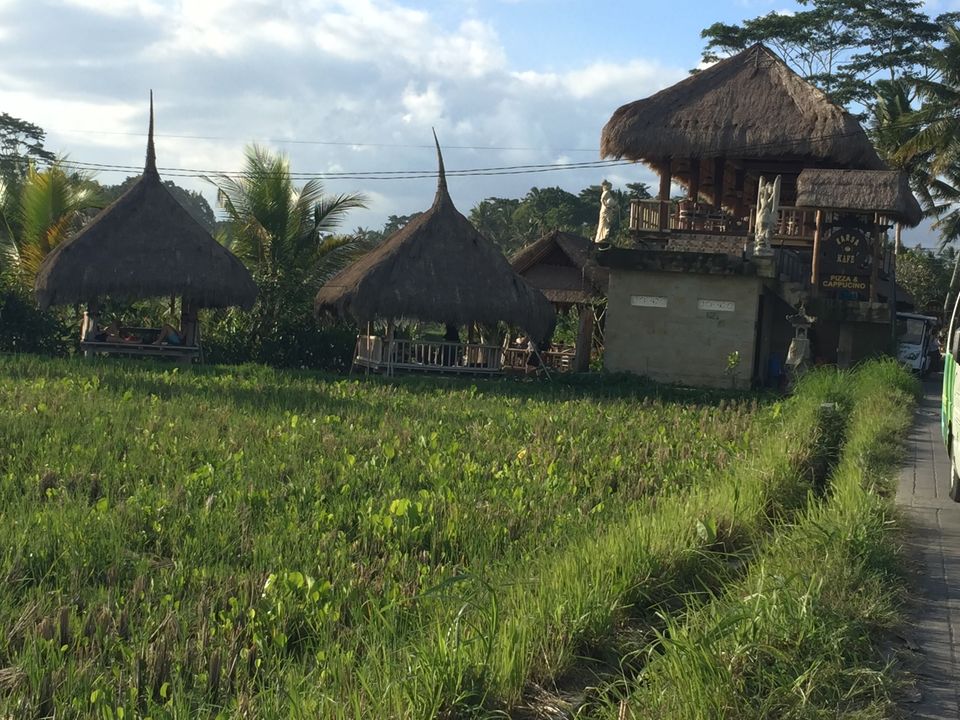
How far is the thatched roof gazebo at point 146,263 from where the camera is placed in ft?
65.3

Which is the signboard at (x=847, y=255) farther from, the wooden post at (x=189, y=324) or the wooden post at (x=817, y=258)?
the wooden post at (x=189, y=324)

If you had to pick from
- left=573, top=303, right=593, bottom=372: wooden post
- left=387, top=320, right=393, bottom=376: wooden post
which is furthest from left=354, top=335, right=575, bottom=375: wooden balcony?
left=573, top=303, right=593, bottom=372: wooden post

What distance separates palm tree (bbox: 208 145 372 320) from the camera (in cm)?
2370

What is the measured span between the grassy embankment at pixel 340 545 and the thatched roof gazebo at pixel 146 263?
8.55 m

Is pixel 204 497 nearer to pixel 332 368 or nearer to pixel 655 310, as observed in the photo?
pixel 655 310

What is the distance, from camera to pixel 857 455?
8844 mm

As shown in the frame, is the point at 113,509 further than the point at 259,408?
No

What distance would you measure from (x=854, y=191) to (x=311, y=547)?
16.2 meters

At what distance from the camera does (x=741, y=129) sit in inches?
893

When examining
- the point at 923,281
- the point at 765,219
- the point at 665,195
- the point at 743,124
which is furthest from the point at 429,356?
the point at 923,281

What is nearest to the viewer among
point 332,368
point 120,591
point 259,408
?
point 120,591

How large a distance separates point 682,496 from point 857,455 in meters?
2.25

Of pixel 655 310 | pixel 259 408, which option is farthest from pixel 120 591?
pixel 655 310

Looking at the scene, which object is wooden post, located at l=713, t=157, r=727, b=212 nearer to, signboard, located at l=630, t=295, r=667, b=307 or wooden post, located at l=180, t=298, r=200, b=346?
signboard, located at l=630, t=295, r=667, b=307
